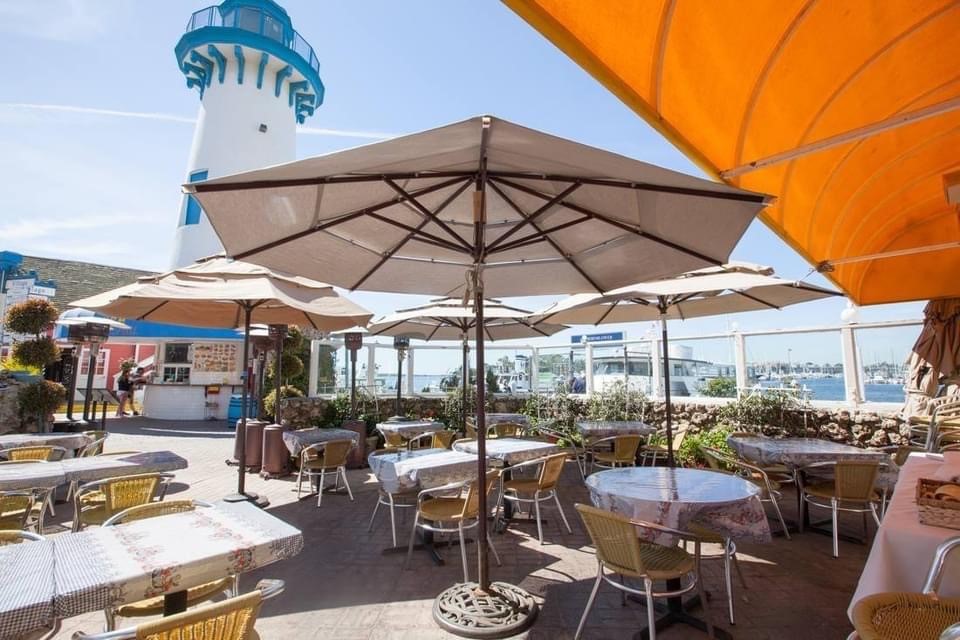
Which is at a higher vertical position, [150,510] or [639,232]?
[639,232]

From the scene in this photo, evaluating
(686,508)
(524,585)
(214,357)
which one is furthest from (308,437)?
(214,357)

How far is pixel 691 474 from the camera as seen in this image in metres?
3.52

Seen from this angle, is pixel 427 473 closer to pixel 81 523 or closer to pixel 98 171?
pixel 81 523

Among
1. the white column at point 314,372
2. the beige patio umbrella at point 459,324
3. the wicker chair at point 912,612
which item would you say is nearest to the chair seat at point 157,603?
the wicker chair at point 912,612

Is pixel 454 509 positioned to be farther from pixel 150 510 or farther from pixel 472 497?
pixel 150 510

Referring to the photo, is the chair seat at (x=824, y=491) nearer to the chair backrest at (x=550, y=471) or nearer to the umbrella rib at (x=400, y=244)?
the chair backrest at (x=550, y=471)

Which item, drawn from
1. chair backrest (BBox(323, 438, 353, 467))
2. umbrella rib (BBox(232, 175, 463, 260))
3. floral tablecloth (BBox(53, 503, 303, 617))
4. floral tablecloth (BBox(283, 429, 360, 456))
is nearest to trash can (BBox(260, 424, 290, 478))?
floral tablecloth (BBox(283, 429, 360, 456))

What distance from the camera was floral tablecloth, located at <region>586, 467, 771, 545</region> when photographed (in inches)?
107

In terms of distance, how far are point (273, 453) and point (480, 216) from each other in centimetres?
590

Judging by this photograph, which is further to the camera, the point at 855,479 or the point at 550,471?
the point at 550,471

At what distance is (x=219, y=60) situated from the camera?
655 inches

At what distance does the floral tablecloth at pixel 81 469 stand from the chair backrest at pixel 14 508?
0.10 metres

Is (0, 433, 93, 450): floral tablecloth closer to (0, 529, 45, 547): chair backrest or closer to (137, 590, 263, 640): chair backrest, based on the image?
(0, 529, 45, 547): chair backrest

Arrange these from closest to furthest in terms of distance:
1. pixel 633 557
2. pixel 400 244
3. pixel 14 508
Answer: pixel 633 557, pixel 14 508, pixel 400 244
